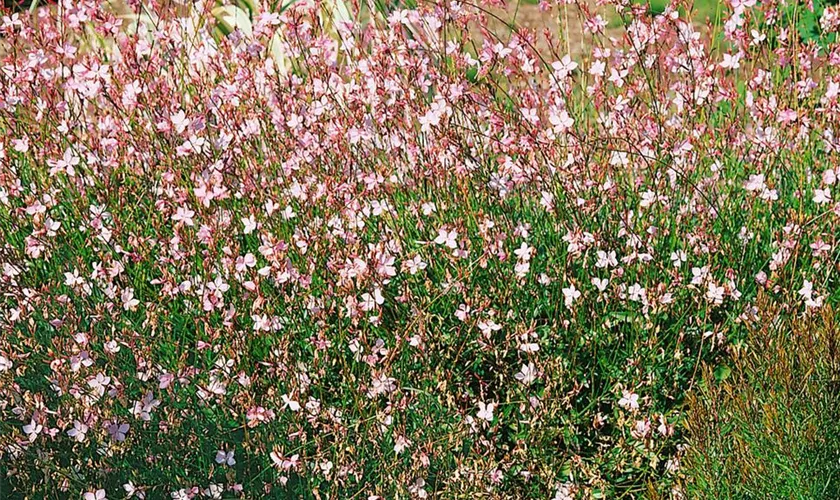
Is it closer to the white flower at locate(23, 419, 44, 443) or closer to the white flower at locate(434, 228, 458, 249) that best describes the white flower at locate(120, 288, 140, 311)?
the white flower at locate(23, 419, 44, 443)

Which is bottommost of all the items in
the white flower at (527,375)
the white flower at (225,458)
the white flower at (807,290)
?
the white flower at (225,458)

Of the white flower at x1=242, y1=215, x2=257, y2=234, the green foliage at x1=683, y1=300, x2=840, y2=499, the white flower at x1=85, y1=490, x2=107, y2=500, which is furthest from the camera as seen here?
the white flower at x1=242, y1=215, x2=257, y2=234

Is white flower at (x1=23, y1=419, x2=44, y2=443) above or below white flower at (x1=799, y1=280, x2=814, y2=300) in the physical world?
below

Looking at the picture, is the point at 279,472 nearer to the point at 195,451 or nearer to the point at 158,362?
the point at 195,451

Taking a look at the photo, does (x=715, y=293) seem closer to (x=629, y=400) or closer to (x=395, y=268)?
(x=629, y=400)

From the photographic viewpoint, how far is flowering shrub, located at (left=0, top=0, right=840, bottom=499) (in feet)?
8.27

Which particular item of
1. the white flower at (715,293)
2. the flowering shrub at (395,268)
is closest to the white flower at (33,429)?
the flowering shrub at (395,268)

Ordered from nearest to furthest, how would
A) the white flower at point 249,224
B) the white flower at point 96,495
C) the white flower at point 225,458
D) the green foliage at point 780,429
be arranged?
the green foliage at point 780,429 → the white flower at point 96,495 → the white flower at point 225,458 → the white flower at point 249,224

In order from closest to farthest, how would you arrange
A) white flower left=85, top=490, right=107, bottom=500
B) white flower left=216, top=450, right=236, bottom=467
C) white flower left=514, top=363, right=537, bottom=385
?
white flower left=85, top=490, right=107, bottom=500 → white flower left=216, top=450, right=236, bottom=467 → white flower left=514, top=363, right=537, bottom=385

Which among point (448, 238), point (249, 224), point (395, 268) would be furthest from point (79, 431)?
point (448, 238)

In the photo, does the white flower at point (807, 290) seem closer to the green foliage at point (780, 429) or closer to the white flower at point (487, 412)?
the green foliage at point (780, 429)

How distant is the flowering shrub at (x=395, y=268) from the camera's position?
2.52 metres

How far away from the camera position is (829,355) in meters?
2.28

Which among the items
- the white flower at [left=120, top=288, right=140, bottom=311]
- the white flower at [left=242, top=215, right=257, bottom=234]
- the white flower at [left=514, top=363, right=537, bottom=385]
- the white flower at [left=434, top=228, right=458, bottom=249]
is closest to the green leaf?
the white flower at [left=514, top=363, right=537, bottom=385]
